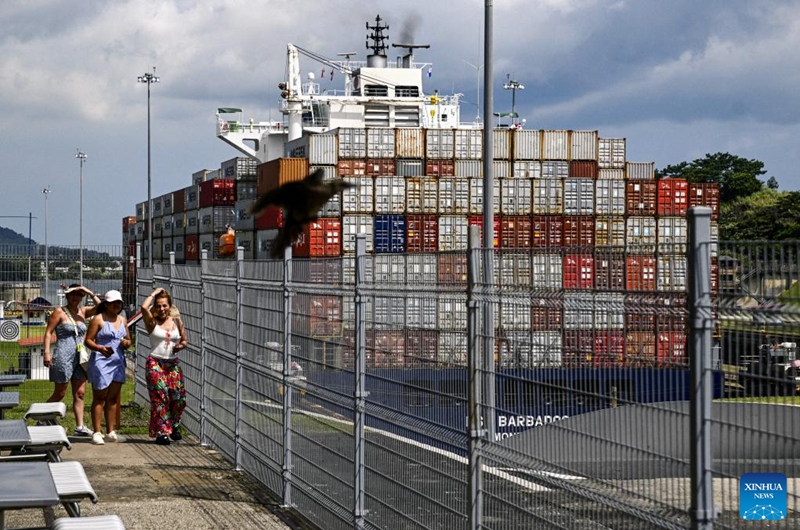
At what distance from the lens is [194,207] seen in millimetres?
57344

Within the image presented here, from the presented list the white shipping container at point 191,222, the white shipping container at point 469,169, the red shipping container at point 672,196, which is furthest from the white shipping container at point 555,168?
the white shipping container at point 191,222

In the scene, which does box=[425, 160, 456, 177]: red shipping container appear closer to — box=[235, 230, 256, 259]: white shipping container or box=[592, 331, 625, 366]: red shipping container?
box=[235, 230, 256, 259]: white shipping container

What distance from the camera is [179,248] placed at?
195 ft

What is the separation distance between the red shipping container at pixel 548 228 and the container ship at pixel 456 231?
75 millimetres

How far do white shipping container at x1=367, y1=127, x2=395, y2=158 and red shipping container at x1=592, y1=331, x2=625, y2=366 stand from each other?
38790mm

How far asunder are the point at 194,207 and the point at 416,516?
2065 inches

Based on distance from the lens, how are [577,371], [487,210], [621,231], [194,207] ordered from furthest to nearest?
1. [194,207]
2. [621,231]
3. [487,210]
4. [577,371]

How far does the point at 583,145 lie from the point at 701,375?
4096 centimetres

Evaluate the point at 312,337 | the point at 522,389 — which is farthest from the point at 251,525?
the point at 522,389

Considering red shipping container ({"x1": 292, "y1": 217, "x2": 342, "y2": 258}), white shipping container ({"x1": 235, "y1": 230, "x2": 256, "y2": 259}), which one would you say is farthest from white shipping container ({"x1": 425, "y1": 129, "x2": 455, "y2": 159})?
white shipping container ({"x1": 235, "y1": 230, "x2": 256, "y2": 259})

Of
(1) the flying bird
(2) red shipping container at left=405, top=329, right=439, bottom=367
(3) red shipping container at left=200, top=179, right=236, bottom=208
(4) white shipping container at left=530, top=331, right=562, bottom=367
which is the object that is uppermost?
(3) red shipping container at left=200, top=179, right=236, bottom=208

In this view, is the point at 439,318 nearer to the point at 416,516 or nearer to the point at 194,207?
the point at 416,516

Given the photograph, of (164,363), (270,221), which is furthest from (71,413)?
(270,221)

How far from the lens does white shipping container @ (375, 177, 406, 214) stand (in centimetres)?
3959
